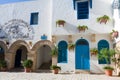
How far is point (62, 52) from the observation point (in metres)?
16.5

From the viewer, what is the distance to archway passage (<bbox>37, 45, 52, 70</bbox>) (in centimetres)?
1843

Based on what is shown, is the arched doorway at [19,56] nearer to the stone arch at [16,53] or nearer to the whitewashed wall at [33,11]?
the stone arch at [16,53]

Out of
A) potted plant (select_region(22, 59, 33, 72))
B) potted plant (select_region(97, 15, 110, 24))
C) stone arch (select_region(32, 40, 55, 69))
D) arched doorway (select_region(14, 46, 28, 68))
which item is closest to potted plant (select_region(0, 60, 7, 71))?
arched doorway (select_region(14, 46, 28, 68))

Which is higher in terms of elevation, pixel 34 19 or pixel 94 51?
pixel 34 19

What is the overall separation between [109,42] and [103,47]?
2.19 ft

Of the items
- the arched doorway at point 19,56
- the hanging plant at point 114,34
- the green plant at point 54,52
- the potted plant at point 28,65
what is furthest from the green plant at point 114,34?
the arched doorway at point 19,56

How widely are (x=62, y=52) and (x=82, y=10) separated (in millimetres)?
4248

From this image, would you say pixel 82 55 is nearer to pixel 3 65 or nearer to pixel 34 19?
pixel 34 19

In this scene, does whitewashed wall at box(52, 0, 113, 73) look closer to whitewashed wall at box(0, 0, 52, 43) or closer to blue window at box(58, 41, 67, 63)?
blue window at box(58, 41, 67, 63)

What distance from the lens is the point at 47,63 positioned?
19906 millimetres

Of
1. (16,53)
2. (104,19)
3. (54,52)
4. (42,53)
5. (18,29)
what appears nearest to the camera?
(104,19)

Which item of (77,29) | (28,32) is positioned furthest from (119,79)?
(28,32)

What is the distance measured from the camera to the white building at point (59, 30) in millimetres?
15625

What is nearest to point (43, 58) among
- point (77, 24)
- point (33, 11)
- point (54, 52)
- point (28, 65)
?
point (28, 65)
